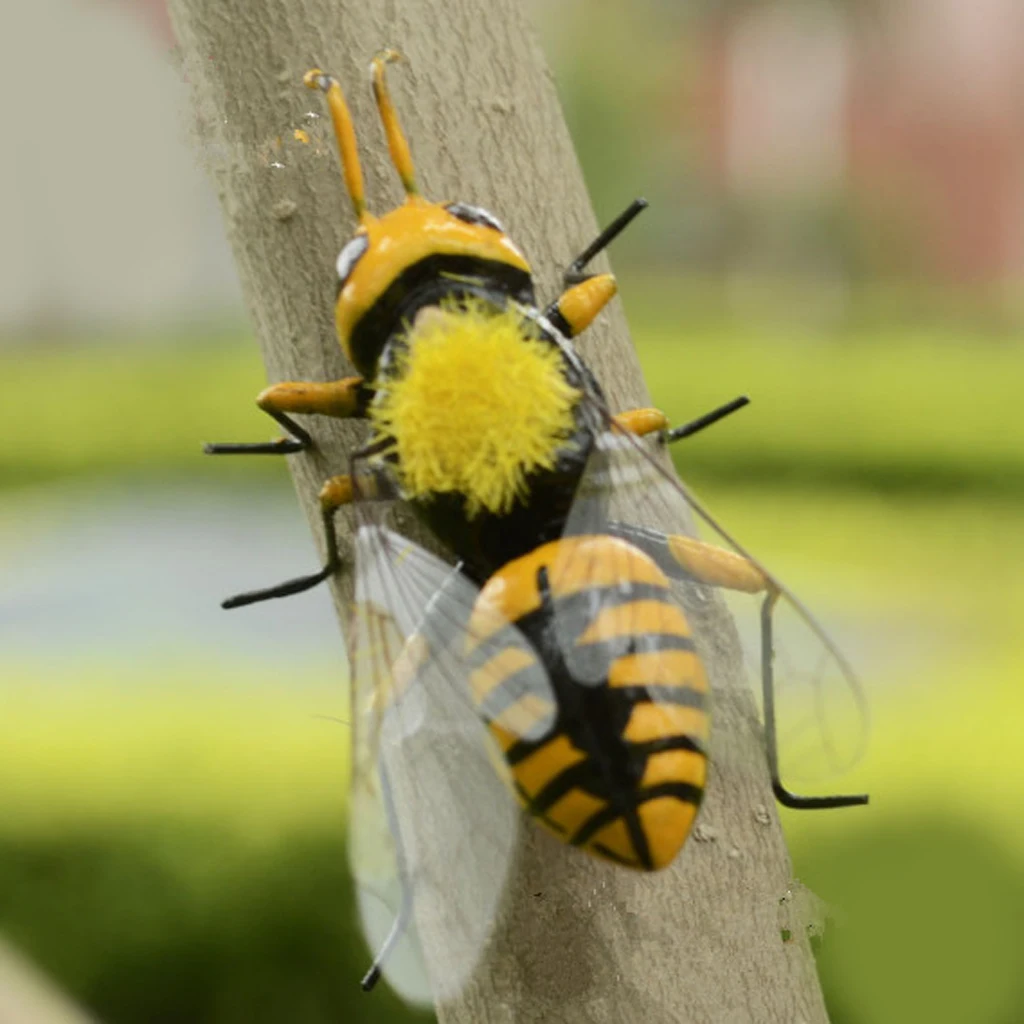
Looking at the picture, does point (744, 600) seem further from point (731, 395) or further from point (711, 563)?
point (731, 395)

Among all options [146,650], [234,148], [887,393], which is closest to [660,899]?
[234,148]

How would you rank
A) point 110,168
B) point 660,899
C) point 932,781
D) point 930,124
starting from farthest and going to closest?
point 930,124, point 110,168, point 932,781, point 660,899

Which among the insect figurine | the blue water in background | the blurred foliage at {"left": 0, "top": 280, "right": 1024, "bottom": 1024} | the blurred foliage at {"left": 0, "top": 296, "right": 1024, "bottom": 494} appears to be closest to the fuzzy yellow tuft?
the insect figurine

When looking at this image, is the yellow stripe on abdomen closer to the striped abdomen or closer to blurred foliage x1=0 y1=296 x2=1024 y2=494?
the striped abdomen

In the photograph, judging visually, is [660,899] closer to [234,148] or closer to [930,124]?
[234,148]

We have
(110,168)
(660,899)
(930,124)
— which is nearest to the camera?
(660,899)

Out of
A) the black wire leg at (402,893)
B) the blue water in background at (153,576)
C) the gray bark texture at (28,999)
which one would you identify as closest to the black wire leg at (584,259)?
the black wire leg at (402,893)

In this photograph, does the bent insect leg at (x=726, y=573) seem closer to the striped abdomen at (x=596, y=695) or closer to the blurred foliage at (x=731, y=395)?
the striped abdomen at (x=596, y=695)

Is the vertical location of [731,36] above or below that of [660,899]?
above
